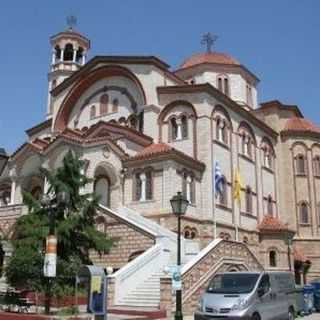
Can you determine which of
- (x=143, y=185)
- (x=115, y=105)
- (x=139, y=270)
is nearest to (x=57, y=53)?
(x=115, y=105)

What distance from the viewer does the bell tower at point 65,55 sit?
1961 inches

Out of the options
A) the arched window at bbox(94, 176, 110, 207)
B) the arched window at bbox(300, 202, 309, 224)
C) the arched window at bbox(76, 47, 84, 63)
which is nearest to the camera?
the arched window at bbox(94, 176, 110, 207)

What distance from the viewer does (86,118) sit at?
38812 millimetres

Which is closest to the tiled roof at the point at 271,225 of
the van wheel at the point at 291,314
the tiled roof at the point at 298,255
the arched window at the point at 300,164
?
the tiled roof at the point at 298,255

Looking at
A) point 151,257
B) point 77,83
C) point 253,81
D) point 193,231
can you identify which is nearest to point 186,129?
point 193,231

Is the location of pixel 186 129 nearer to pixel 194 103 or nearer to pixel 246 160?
pixel 194 103

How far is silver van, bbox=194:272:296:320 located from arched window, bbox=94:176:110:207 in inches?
642

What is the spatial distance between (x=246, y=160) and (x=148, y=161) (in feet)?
34.9

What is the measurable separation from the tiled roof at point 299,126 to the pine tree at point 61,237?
90.9 ft

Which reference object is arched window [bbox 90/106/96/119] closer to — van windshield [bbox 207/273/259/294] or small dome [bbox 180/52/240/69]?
small dome [bbox 180/52/240/69]

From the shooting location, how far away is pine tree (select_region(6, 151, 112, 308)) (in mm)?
17844

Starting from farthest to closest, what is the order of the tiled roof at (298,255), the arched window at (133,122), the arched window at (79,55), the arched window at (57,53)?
1. the arched window at (79,55)
2. the arched window at (57,53)
3. the tiled roof at (298,255)
4. the arched window at (133,122)

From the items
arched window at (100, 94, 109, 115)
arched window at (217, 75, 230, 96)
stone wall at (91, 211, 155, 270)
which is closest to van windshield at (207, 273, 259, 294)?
stone wall at (91, 211, 155, 270)

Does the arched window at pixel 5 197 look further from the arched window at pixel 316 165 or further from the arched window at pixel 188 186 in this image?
the arched window at pixel 316 165
